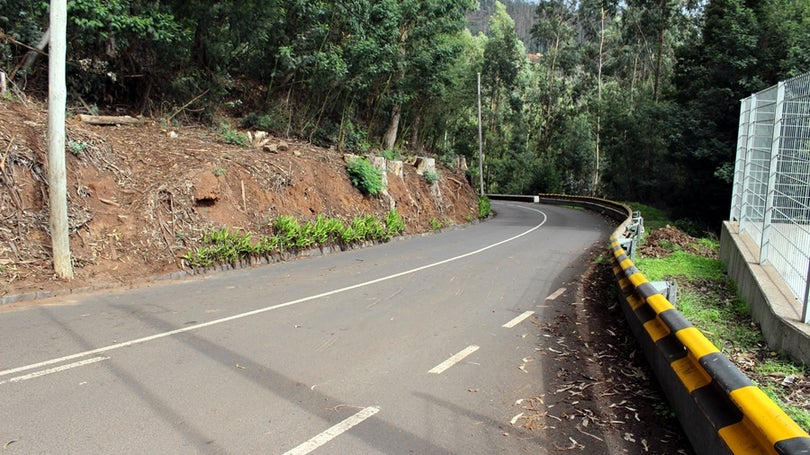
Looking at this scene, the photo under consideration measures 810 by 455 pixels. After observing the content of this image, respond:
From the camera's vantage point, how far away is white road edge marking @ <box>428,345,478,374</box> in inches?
215

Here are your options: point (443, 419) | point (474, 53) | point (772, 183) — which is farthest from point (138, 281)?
point (474, 53)

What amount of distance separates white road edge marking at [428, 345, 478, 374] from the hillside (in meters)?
7.17

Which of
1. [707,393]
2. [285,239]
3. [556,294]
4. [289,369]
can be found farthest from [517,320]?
[285,239]

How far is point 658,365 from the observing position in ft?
16.2

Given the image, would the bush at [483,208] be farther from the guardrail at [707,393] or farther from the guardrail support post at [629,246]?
the guardrail at [707,393]

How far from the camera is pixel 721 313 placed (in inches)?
291

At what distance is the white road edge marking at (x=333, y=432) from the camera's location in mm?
3805

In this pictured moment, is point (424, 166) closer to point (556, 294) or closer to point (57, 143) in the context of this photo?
point (556, 294)

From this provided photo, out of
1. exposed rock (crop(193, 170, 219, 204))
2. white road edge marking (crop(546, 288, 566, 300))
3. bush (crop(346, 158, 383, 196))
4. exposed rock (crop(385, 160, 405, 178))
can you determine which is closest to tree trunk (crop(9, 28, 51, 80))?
exposed rock (crop(193, 170, 219, 204))

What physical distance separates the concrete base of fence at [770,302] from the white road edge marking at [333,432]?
418cm

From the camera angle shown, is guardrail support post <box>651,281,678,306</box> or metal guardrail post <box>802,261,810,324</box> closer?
metal guardrail post <box>802,261,810,324</box>

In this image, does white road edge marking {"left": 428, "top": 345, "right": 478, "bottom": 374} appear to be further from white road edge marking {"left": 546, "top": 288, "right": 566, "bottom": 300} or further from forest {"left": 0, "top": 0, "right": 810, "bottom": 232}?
forest {"left": 0, "top": 0, "right": 810, "bottom": 232}

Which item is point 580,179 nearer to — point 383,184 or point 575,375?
point 383,184

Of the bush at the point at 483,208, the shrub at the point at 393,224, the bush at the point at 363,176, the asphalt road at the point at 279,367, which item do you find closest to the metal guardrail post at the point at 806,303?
the asphalt road at the point at 279,367
